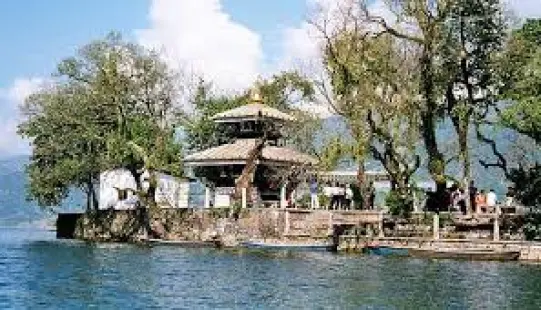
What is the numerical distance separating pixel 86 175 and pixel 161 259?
104 ft

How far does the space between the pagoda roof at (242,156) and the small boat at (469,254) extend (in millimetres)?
17914

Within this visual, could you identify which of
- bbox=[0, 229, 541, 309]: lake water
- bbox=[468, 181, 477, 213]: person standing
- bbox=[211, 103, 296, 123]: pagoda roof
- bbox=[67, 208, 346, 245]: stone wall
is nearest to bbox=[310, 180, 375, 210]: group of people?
bbox=[211, 103, 296, 123]: pagoda roof

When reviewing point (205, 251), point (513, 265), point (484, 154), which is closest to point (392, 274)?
point (513, 265)

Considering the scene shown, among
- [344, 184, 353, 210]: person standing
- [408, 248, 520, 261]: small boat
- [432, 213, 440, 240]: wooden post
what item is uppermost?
[344, 184, 353, 210]: person standing

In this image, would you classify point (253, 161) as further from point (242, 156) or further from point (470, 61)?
point (470, 61)

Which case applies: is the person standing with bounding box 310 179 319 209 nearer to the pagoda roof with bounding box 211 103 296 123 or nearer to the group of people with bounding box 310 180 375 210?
the group of people with bounding box 310 180 375 210

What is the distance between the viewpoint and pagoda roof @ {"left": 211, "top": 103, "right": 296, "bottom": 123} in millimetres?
72688

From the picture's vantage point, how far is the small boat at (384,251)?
5162 cm

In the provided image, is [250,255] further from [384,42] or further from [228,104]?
[228,104]

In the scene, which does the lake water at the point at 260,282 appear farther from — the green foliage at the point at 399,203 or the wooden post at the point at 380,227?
the green foliage at the point at 399,203

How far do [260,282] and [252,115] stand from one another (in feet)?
126

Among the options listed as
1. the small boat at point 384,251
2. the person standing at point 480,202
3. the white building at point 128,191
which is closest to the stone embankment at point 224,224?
the small boat at point 384,251

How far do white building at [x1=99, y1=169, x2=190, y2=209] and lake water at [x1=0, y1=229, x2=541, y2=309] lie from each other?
1094 inches

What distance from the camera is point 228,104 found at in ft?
283
